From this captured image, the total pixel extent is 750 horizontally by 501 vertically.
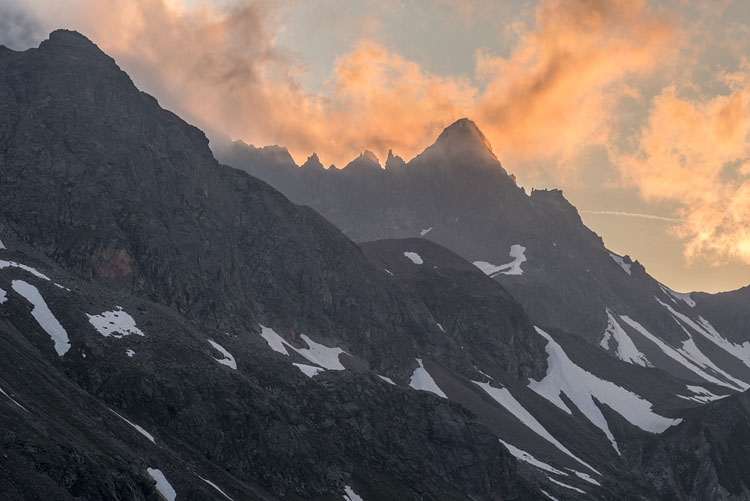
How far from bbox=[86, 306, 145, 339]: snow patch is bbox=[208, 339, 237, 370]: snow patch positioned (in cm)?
1214

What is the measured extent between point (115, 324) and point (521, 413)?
10375 cm

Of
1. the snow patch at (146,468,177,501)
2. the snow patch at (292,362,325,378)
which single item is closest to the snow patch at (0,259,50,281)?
the snow patch at (292,362,325,378)

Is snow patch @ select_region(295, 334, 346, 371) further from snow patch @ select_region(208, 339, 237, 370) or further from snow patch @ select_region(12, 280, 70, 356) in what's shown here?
snow patch @ select_region(12, 280, 70, 356)

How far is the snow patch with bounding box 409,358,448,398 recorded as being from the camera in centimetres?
15700

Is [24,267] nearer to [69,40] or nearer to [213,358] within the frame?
[213,358]

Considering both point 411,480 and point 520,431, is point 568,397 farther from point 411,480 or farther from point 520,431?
point 411,480

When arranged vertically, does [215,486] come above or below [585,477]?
below

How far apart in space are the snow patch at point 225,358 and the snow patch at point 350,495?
73.8ft

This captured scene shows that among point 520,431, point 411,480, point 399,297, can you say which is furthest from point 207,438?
point 399,297

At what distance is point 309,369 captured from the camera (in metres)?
118

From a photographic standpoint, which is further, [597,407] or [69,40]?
[597,407]

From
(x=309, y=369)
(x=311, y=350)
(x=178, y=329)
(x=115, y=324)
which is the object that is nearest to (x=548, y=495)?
(x=309, y=369)

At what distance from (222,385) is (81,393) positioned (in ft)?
72.3

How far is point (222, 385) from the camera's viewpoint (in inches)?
3600
